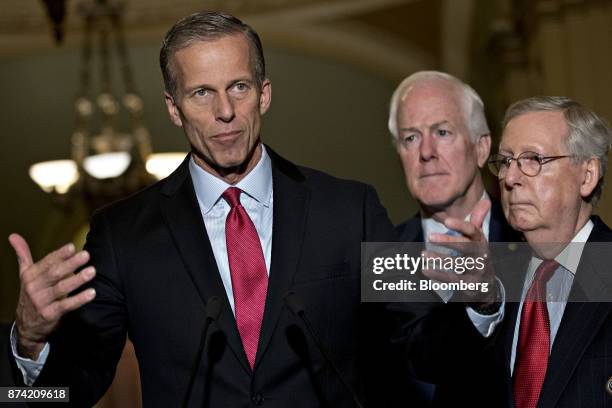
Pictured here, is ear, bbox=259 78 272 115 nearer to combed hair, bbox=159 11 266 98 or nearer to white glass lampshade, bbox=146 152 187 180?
combed hair, bbox=159 11 266 98

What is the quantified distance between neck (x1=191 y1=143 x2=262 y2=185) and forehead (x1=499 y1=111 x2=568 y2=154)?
22.7 inches

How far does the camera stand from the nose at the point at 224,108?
7.07 ft

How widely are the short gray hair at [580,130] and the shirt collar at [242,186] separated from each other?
600 mm

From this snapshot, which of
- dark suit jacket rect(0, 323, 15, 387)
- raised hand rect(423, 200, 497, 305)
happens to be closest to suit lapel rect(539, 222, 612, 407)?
raised hand rect(423, 200, 497, 305)

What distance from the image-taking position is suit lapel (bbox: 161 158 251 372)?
210 centimetres

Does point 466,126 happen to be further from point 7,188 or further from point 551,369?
point 7,188

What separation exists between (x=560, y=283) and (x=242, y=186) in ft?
2.33

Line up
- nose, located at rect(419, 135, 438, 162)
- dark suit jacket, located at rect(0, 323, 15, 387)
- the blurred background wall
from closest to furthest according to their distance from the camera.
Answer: dark suit jacket, located at rect(0, 323, 15, 387), nose, located at rect(419, 135, 438, 162), the blurred background wall

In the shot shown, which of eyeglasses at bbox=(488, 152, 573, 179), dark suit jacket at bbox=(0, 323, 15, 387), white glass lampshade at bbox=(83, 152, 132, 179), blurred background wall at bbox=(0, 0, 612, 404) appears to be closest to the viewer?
eyeglasses at bbox=(488, 152, 573, 179)

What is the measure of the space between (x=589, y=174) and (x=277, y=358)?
2.74ft

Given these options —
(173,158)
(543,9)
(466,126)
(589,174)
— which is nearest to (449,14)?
(173,158)

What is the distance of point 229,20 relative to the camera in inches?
87.3

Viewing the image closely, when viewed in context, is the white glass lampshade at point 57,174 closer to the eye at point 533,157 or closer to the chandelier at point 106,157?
the chandelier at point 106,157

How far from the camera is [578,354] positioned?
215 cm
